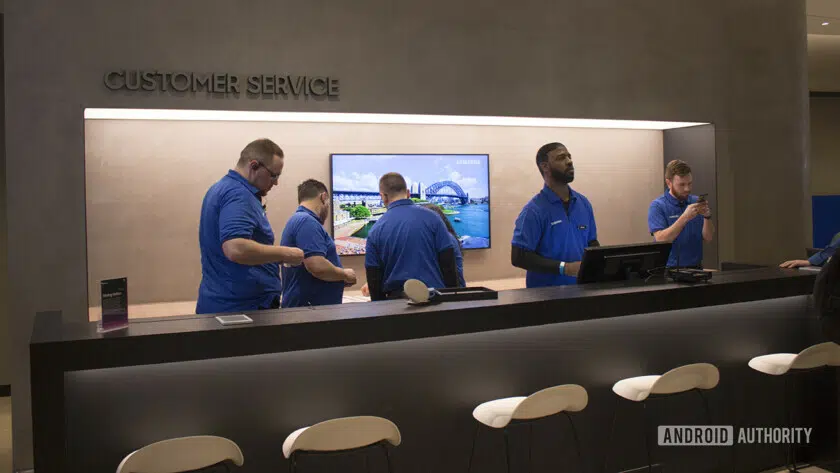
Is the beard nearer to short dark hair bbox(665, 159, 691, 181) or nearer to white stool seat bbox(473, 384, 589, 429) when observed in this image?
short dark hair bbox(665, 159, 691, 181)

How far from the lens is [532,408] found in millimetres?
2811

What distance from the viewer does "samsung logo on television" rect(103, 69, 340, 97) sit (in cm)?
432

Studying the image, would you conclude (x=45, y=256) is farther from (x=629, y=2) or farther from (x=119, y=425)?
(x=629, y=2)

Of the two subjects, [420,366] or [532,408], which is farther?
[420,366]

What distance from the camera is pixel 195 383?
8.86ft

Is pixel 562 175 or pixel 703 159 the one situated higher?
pixel 703 159

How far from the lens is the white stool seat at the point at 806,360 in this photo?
351cm

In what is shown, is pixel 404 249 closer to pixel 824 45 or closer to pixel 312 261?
pixel 312 261

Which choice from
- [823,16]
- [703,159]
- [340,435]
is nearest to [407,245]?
[340,435]

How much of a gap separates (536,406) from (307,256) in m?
1.61

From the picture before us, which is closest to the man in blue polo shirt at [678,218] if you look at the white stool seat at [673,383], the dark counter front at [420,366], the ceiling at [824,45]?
the dark counter front at [420,366]

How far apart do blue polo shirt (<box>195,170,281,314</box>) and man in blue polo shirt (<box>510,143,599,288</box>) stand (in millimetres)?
1477

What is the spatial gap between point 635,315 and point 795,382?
46.6 inches

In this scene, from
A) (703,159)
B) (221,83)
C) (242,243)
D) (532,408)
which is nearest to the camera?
(532,408)
